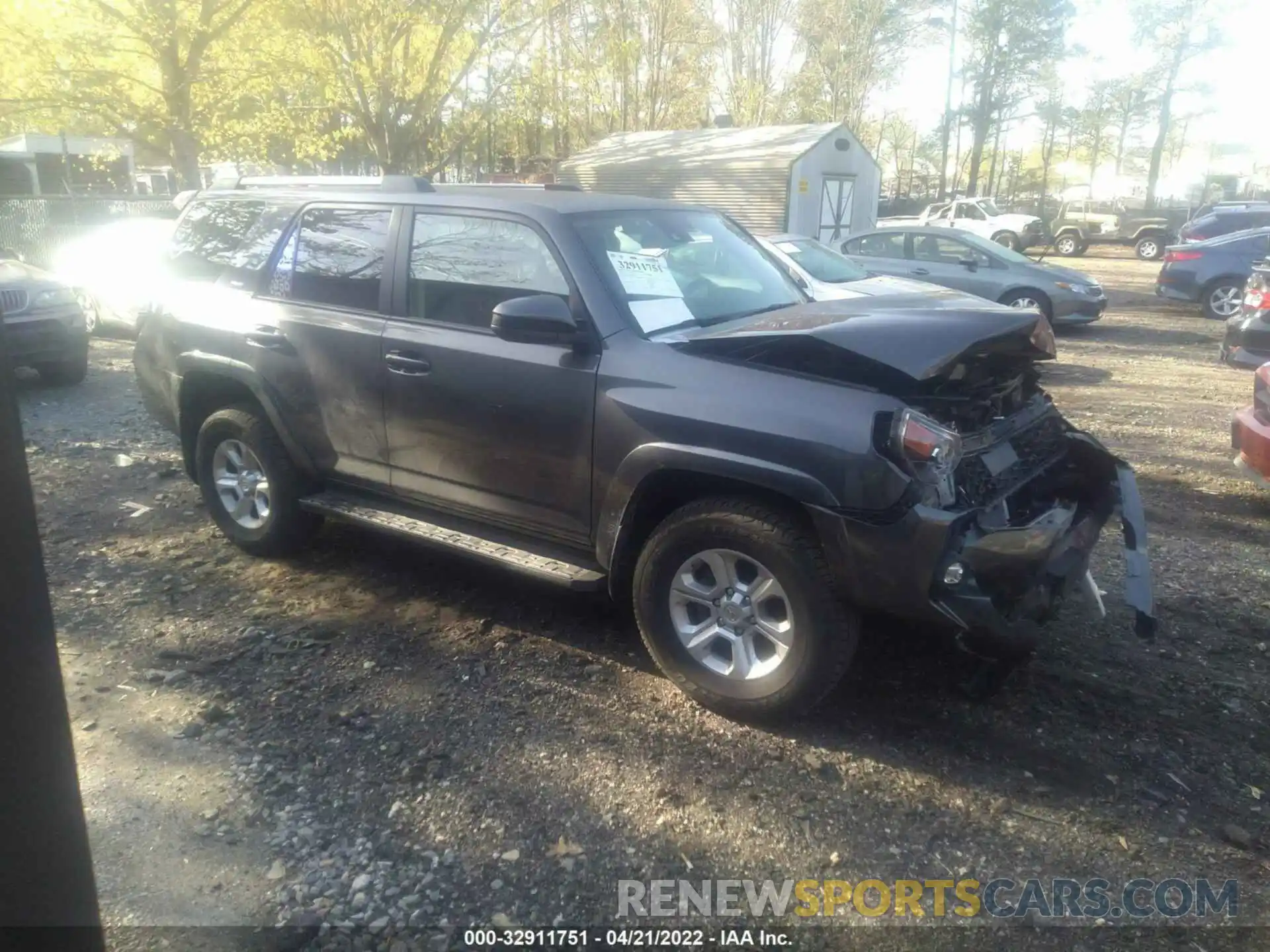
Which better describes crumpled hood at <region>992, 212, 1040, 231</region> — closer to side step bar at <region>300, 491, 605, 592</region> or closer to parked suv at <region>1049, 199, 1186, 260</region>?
parked suv at <region>1049, 199, 1186, 260</region>

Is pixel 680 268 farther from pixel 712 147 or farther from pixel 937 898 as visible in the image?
pixel 712 147

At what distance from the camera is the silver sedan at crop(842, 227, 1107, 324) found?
492 inches

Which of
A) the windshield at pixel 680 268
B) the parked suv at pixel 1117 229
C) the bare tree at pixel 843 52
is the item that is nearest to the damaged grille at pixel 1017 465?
the windshield at pixel 680 268

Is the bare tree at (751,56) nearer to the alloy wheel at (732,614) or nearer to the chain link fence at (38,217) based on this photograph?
the chain link fence at (38,217)

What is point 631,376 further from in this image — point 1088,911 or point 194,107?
point 194,107

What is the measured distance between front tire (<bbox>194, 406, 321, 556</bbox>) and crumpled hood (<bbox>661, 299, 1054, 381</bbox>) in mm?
2274

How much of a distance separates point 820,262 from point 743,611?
27.2ft

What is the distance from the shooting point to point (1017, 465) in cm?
355

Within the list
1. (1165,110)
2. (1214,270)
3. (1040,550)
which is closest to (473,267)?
(1040,550)

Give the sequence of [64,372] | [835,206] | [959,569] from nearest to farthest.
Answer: [959,569]
[64,372]
[835,206]

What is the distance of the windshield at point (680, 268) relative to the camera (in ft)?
12.4

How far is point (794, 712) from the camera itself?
3.35m

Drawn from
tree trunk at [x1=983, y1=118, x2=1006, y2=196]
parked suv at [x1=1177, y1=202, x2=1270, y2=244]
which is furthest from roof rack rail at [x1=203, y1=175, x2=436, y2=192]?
tree trunk at [x1=983, y1=118, x2=1006, y2=196]

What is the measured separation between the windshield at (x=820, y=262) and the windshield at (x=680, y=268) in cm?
594
